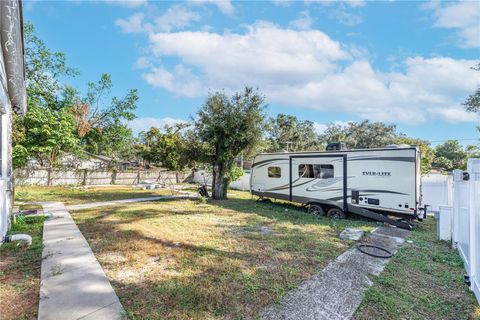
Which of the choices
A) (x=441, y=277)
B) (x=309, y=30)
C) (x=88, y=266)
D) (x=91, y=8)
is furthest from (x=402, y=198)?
(x=91, y=8)

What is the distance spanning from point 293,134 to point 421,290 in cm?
3396

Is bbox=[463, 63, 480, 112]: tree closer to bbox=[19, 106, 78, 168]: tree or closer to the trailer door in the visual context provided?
the trailer door

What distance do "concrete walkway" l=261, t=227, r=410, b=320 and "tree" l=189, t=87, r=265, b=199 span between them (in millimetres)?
8089

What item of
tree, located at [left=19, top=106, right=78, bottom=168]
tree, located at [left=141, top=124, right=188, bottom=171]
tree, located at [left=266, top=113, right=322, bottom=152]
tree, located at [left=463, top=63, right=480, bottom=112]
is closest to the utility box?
tree, located at [left=463, top=63, right=480, bottom=112]

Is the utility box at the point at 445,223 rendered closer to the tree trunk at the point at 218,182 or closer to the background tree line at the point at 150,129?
the background tree line at the point at 150,129

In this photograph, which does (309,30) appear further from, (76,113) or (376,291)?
(76,113)

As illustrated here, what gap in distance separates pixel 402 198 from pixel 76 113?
24357mm

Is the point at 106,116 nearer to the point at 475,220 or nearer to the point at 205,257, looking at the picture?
the point at 205,257

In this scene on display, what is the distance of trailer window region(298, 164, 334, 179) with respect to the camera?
359 inches

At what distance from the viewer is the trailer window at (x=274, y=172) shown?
10.9 metres

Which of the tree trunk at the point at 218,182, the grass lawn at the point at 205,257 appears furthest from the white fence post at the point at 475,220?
the tree trunk at the point at 218,182

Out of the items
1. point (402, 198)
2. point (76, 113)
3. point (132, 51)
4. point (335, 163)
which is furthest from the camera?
point (76, 113)

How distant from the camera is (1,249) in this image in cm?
451

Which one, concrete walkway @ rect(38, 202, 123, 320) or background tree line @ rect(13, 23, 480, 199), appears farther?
background tree line @ rect(13, 23, 480, 199)
